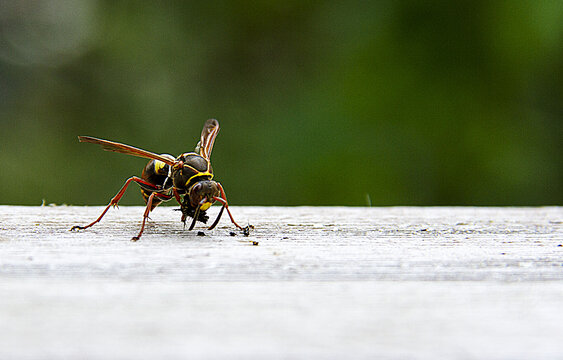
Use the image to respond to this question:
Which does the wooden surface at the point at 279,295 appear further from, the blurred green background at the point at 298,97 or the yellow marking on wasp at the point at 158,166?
the blurred green background at the point at 298,97

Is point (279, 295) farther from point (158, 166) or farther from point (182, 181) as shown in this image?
point (158, 166)

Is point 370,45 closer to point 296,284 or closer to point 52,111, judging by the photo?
point 52,111

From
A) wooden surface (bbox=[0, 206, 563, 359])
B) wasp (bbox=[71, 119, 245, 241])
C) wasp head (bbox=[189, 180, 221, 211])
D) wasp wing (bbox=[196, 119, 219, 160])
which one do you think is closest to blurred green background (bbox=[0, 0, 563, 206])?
wasp wing (bbox=[196, 119, 219, 160])

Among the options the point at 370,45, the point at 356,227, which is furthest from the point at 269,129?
the point at 356,227

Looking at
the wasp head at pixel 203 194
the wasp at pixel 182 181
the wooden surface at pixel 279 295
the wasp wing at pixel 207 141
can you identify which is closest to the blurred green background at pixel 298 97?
the wasp wing at pixel 207 141

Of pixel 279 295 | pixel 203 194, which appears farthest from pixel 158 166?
pixel 279 295

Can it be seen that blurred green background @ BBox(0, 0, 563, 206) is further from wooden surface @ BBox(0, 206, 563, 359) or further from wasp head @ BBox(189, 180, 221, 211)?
wooden surface @ BBox(0, 206, 563, 359)
